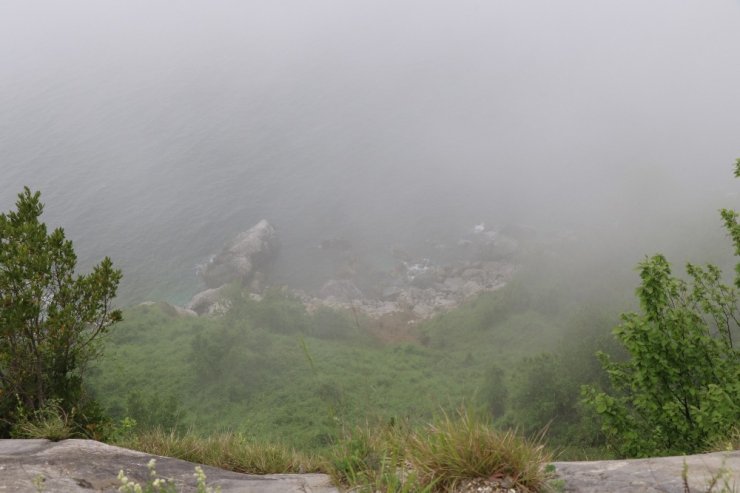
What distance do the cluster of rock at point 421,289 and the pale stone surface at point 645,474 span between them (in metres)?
55.9

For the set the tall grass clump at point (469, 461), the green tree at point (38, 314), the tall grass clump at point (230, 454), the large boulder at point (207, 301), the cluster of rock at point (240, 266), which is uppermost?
the cluster of rock at point (240, 266)

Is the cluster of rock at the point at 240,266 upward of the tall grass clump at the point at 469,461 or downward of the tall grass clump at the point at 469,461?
upward

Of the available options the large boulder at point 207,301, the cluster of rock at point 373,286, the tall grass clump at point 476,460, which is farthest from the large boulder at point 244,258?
the tall grass clump at point 476,460

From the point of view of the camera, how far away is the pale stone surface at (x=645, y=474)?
6461 millimetres

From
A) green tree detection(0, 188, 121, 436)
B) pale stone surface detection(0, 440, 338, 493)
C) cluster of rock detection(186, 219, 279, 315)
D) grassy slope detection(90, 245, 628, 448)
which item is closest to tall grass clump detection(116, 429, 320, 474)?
pale stone surface detection(0, 440, 338, 493)

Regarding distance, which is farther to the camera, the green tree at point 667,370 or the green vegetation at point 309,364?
the green vegetation at point 309,364

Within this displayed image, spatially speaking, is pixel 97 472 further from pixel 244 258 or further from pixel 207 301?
pixel 244 258

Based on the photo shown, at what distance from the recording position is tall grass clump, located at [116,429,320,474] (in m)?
9.08

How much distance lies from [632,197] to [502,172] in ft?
73.4

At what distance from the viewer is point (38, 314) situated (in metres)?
12.4

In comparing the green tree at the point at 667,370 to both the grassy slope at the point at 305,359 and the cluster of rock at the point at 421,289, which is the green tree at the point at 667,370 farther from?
the cluster of rock at the point at 421,289

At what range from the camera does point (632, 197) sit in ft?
259

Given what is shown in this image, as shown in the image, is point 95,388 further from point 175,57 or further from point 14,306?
point 175,57

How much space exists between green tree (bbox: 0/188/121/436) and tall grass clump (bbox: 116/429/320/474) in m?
3.48
